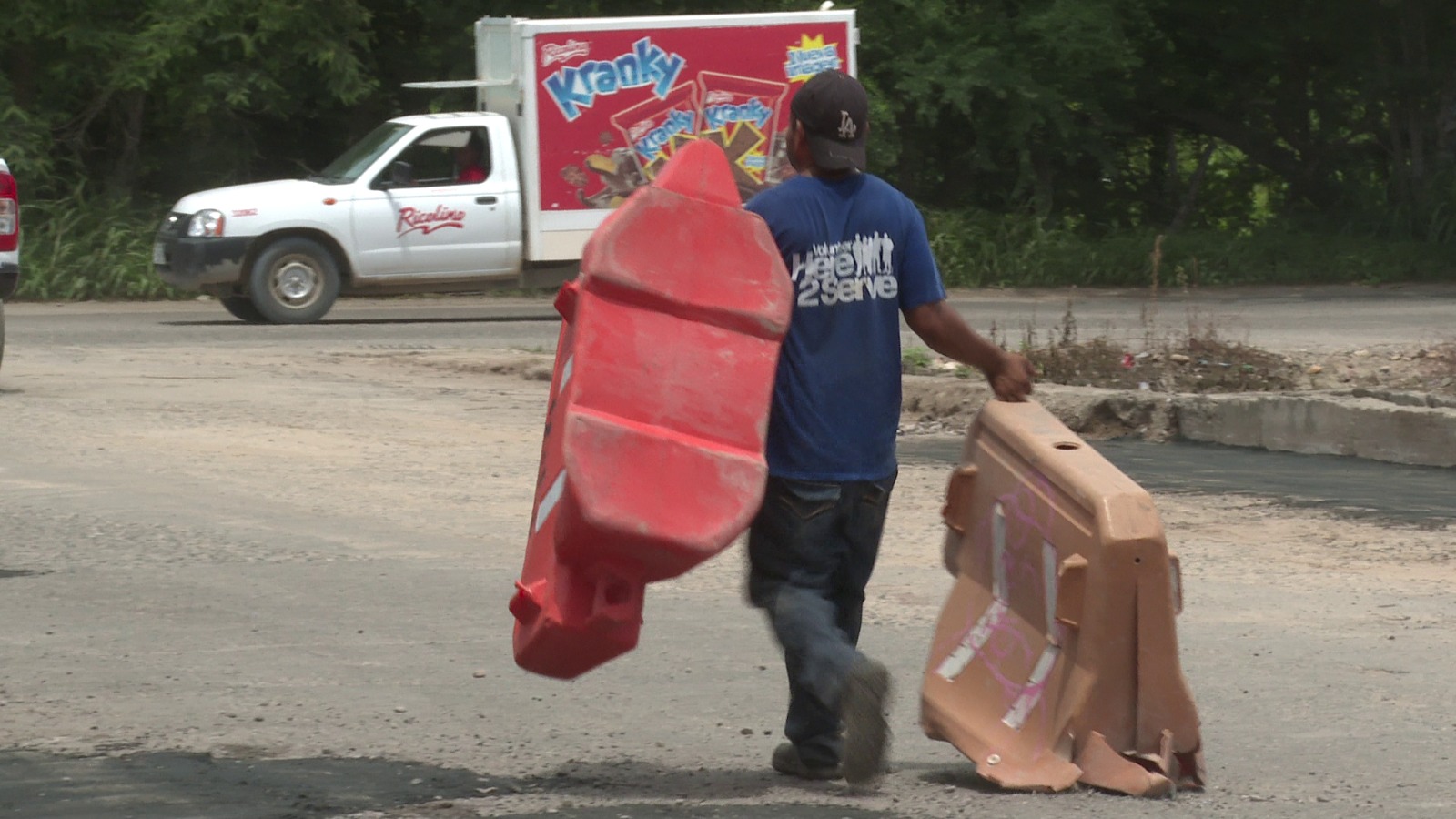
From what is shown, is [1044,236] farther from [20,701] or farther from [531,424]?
[20,701]

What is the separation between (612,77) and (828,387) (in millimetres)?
15196

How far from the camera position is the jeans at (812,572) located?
14.4ft

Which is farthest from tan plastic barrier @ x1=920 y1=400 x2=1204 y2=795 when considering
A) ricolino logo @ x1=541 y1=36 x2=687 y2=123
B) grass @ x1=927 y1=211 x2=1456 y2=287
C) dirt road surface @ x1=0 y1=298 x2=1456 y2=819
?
grass @ x1=927 y1=211 x2=1456 y2=287

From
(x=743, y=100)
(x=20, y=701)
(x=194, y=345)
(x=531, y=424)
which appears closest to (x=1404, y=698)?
(x=20, y=701)

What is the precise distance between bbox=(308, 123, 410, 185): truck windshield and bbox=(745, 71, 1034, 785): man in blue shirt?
47.3 feet

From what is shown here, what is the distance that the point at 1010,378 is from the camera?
4.77 m

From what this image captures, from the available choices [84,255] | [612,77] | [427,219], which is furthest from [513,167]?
[84,255]

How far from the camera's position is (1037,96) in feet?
80.0

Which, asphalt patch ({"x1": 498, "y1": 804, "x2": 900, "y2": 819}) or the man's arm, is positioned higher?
the man's arm

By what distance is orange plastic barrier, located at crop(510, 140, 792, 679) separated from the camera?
4066mm

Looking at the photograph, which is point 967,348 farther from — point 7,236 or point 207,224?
point 207,224

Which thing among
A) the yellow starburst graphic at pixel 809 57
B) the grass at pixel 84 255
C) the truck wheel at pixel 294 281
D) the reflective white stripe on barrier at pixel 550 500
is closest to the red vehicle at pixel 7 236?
the truck wheel at pixel 294 281

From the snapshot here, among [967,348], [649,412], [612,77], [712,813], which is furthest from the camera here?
[612,77]

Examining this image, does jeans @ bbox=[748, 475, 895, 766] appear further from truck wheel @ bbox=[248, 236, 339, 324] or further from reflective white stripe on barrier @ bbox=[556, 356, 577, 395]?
truck wheel @ bbox=[248, 236, 339, 324]
